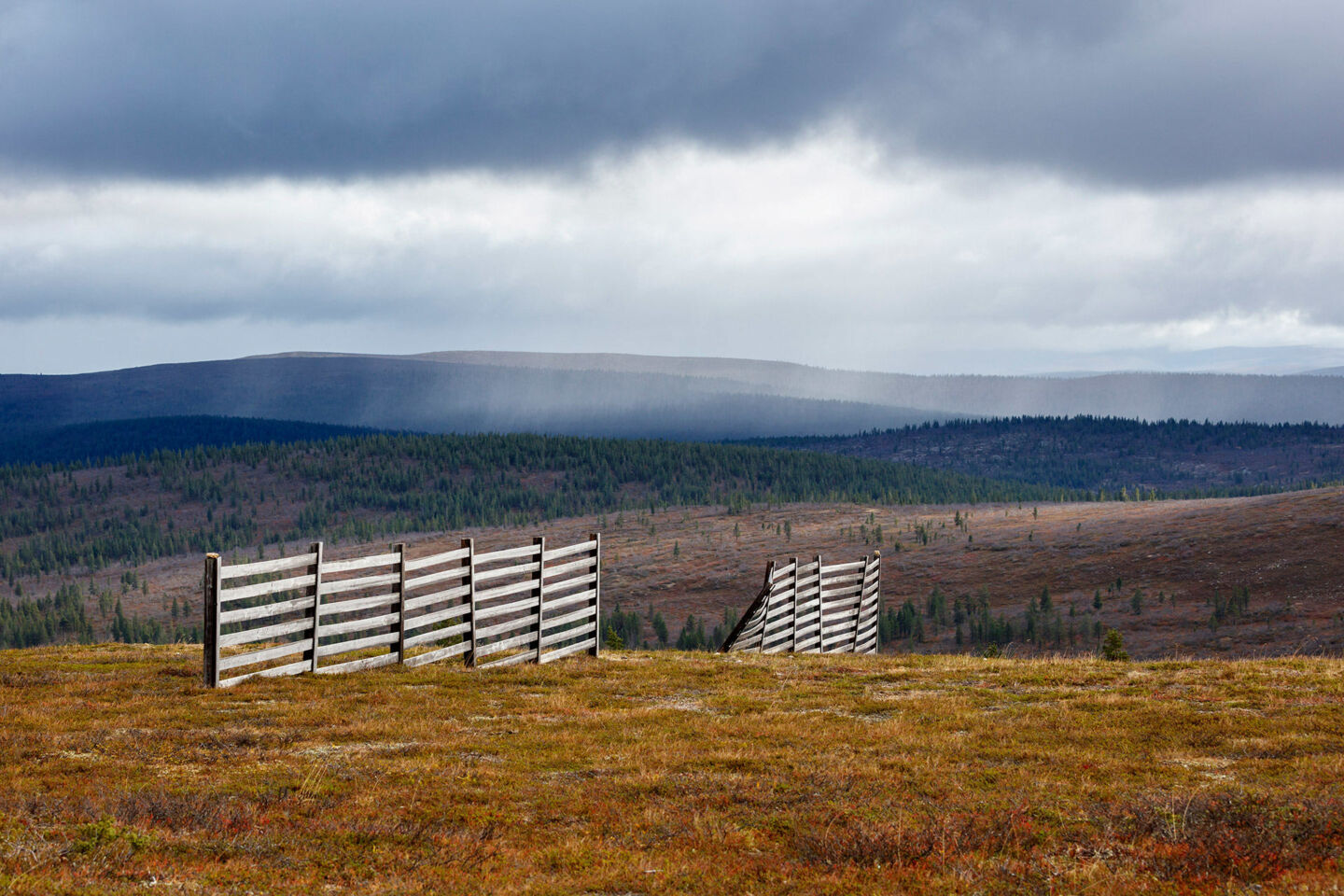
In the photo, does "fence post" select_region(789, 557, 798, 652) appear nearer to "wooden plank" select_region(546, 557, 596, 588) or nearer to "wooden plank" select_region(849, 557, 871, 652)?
→ "wooden plank" select_region(849, 557, 871, 652)

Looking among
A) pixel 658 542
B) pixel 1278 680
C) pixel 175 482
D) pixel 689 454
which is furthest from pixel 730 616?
pixel 175 482

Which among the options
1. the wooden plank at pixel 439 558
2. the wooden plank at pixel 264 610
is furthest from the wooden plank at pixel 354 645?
the wooden plank at pixel 439 558

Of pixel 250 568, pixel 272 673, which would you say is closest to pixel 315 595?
pixel 272 673

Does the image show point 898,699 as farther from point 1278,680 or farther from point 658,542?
point 658,542

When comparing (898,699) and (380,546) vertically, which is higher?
(898,699)

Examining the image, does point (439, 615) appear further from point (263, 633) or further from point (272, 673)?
point (263, 633)

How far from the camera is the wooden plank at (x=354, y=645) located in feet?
54.5

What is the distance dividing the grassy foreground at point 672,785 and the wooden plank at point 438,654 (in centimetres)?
107

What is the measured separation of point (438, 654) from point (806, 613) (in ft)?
36.9

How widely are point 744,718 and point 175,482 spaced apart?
167994 mm

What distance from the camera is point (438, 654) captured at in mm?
17719

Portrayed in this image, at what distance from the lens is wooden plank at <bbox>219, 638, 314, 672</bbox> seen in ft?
50.4

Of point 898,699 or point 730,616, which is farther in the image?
point 730,616

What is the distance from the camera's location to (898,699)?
48.4 feet
